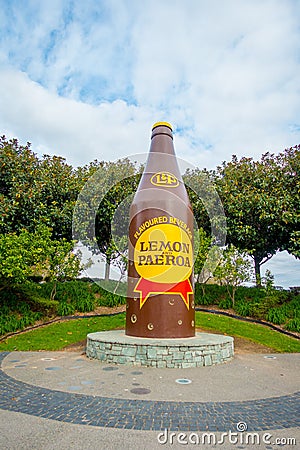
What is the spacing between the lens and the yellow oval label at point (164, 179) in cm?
1041

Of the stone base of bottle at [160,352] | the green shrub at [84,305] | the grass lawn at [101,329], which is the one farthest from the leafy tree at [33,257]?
the stone base of bottle at [160,352]

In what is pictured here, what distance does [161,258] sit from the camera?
964cm

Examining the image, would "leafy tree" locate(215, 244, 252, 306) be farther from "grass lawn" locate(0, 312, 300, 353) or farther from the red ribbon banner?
the red ribbon banner

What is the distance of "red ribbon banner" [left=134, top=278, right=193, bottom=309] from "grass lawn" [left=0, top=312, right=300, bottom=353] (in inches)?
135

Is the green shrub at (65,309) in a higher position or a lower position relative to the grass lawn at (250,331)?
higher

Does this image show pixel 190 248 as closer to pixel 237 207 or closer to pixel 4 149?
pixel 237 207

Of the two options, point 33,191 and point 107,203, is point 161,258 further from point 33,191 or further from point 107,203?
point 33,191

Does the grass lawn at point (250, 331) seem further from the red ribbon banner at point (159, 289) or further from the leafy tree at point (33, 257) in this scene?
the leafy tree at point (33, 257)

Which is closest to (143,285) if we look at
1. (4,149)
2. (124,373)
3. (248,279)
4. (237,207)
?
(124,373)

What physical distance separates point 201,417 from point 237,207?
14827 millimetres

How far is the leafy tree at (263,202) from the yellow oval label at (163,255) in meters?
8.89

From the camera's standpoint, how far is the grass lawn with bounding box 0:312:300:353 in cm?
1125

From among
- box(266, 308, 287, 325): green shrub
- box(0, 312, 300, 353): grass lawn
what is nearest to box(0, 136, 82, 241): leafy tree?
box(0, 312, 300, 353): grass lawn

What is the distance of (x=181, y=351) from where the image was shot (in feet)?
26.6
